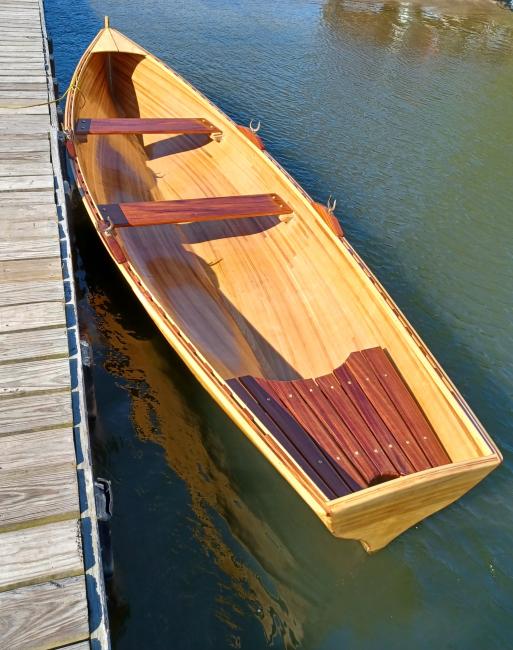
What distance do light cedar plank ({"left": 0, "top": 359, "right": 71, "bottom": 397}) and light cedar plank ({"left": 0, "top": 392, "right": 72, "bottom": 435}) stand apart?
3.4 inches

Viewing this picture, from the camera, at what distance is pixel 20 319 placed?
5.99 meters

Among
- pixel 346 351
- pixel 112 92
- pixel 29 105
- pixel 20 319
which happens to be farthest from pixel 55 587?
pixel 112 92

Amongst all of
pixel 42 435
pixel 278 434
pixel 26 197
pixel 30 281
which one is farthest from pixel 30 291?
pixel 278 434

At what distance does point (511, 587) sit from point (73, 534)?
4876 millimetres

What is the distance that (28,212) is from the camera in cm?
757

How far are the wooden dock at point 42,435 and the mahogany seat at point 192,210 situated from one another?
85cm

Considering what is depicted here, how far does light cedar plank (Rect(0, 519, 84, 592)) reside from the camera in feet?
13.1

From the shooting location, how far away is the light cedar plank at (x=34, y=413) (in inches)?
198

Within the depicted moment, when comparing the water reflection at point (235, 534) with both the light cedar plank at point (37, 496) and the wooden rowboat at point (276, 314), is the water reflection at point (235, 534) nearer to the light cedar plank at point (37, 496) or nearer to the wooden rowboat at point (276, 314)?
the wooden rowboat at point (276, 314)

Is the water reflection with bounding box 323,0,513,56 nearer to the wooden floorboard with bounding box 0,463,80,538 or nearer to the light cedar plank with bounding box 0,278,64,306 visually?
the light cedar plank with bounding box 0,278,64,306

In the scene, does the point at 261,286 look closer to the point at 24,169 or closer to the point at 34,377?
the point at 34,377

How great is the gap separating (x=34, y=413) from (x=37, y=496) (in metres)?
0.95

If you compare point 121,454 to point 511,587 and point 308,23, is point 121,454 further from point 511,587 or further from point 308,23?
point 308,23

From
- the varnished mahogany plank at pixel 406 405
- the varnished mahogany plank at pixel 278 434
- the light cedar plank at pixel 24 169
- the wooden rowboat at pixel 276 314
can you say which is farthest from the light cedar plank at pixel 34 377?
the light cedar plank at pixel 24 169
